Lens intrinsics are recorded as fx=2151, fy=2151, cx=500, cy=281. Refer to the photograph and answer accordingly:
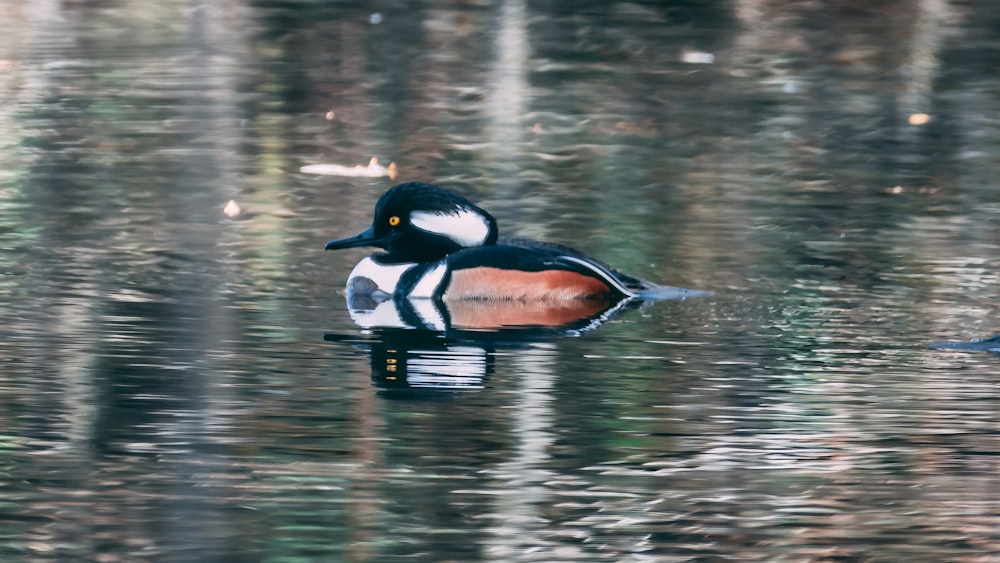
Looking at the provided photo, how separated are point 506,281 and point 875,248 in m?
2.60

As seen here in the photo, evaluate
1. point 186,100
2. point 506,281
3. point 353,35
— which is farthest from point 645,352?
point 353,35

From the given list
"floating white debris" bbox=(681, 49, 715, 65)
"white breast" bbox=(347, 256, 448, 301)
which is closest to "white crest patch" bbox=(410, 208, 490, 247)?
"white breast" bbox=(347, 256, 448, 301)

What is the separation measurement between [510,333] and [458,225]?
56.5 inches

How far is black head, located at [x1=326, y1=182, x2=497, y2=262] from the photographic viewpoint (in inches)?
457

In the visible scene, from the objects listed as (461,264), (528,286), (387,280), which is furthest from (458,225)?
(528,286)

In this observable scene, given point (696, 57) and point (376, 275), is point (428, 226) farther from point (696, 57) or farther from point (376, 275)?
point (696, 57)

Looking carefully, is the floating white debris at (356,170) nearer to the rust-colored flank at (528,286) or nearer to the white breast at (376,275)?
the white breast at (376,275)

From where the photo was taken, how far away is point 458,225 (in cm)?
1162

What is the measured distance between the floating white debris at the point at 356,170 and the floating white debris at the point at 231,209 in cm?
166

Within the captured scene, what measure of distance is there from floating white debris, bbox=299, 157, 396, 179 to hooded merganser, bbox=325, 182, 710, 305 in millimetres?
3781

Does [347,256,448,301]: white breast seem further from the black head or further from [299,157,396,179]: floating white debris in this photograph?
[299,157,396,179]: floating white debris

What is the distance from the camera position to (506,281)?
1120cm

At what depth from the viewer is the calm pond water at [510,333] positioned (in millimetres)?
6766

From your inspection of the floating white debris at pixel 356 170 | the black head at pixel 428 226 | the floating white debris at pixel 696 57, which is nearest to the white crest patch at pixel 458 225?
the black head at pixel 428 226
